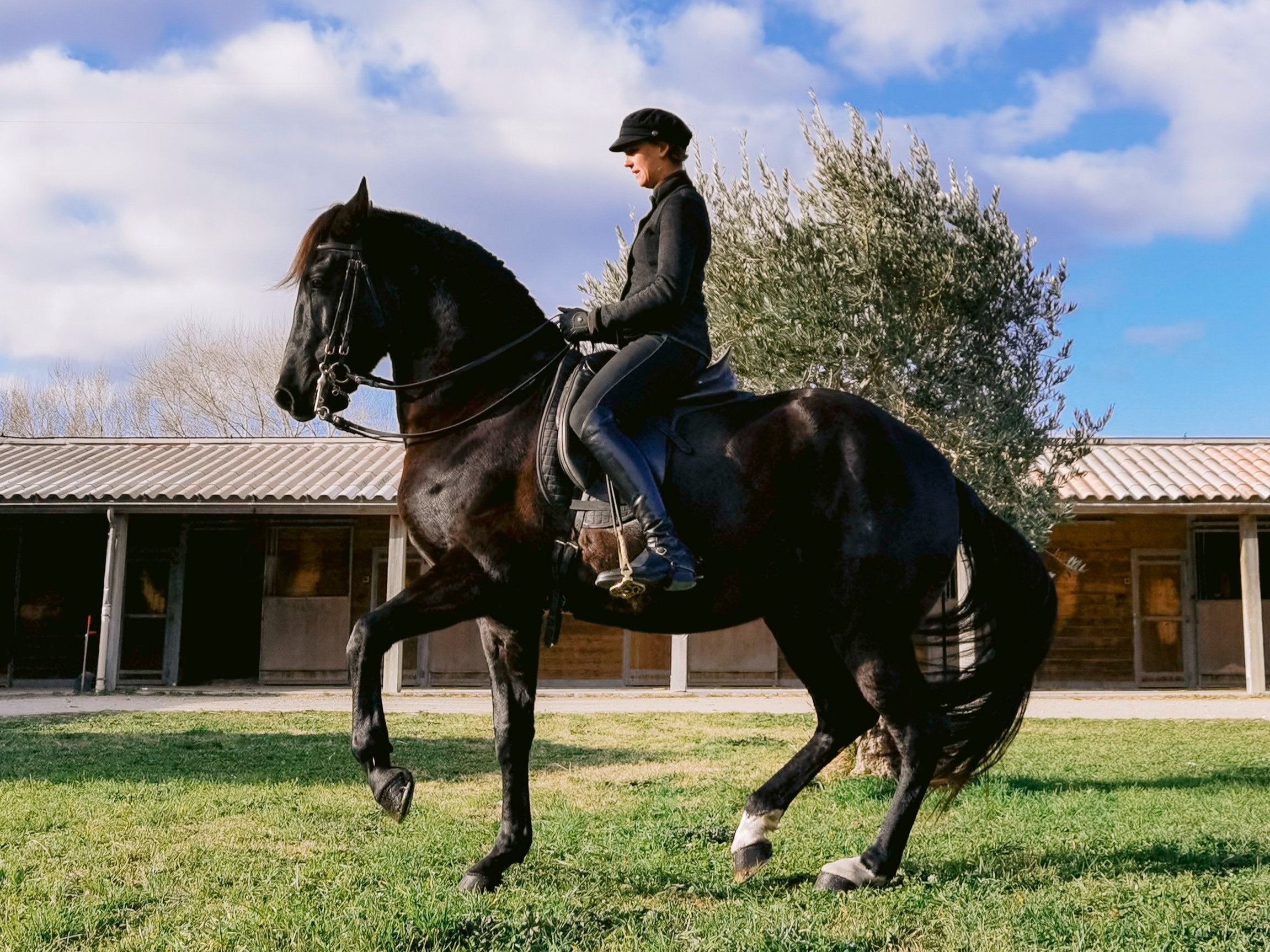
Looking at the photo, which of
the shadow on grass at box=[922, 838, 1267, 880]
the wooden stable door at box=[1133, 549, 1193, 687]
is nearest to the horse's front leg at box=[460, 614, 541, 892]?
the shadow on grass at box=[922, 838, 1267, 880]

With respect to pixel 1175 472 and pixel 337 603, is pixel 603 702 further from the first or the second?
pixel 1175 472

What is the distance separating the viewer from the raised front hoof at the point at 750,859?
468cm

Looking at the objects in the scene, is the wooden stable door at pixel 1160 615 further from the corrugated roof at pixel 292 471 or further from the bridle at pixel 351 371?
the bridle at pixel 351 371

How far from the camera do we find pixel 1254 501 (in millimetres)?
18359

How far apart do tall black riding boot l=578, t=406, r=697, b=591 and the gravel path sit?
A: 37.8 feet

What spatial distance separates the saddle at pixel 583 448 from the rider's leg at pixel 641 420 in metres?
0.06

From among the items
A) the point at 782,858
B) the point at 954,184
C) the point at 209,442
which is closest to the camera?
the point at 782,858

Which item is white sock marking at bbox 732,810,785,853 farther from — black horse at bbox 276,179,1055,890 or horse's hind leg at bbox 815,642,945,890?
horse's hind leg at bbox 815,642,945,890

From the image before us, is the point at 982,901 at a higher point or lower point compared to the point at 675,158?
lower

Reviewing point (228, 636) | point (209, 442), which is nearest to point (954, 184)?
point (228, 636)

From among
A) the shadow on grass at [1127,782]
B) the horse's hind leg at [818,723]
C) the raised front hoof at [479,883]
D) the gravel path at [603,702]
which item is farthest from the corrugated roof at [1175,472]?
the raised front hoof at [479,883]

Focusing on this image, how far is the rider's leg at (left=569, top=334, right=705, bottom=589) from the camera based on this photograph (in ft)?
14.3

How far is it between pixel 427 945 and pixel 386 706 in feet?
41.5

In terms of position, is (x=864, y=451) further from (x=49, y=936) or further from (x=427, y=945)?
(x=49, y=936)
